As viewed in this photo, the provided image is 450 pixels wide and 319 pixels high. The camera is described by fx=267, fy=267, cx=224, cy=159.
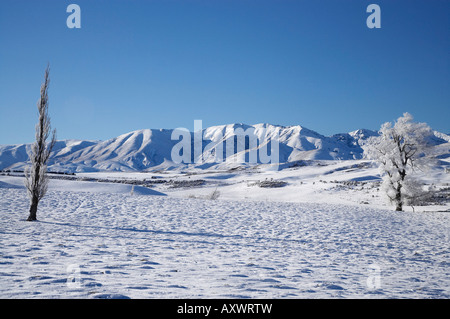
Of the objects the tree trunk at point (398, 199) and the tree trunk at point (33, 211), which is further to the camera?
the tree trunk at point (398, 199)

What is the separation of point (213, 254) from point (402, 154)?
23.5 meters

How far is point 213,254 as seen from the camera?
8.68 metres

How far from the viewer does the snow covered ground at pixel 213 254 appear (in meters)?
5.46

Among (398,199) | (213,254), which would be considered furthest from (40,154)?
(398,199)

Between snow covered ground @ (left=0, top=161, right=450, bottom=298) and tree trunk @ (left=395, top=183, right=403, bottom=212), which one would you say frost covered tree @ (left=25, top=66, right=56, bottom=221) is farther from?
tree trunk @ (left=395, top=183, right=403, bottom=212)

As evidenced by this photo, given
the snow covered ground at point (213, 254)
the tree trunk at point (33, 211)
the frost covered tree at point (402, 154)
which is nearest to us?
the snow covered ground at point (213, 254)

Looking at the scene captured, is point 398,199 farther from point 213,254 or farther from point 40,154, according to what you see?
point 40,154

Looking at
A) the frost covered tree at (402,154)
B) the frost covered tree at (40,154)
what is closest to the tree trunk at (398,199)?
the frost covered tree at (402,154)

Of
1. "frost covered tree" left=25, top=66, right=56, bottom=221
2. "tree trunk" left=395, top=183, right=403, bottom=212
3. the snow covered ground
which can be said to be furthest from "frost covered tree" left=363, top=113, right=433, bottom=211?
"frost covered tree" left=25, top=66, right=56, bottom=221

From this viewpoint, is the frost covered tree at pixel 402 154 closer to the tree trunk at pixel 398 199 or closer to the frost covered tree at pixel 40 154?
the tree trunk at pixel 398 199

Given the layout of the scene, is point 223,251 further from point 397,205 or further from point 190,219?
point 397,205

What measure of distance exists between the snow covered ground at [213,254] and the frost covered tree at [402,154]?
19.1 feet

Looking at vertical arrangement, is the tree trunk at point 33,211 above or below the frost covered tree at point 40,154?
below
